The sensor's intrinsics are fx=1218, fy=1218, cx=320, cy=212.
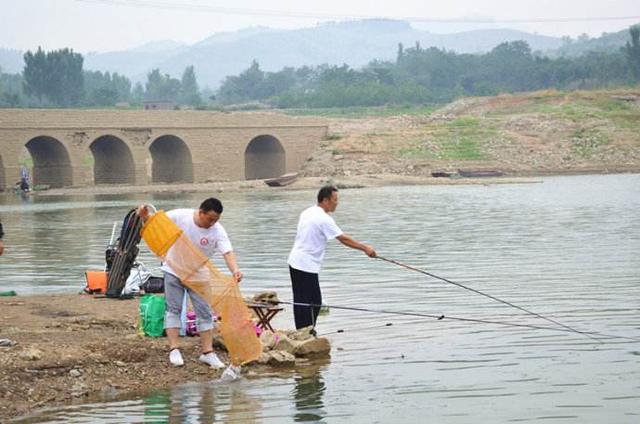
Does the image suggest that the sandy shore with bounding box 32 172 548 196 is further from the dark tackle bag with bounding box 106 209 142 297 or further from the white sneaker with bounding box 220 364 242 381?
the white sneaker with bounding box 220 364 242 381

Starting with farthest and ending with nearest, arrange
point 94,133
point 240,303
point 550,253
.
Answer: point 94,133
point 550,253
point 240,303

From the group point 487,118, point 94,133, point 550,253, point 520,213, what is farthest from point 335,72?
point 550,253

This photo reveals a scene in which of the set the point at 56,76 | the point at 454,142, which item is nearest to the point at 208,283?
the point at 454,142

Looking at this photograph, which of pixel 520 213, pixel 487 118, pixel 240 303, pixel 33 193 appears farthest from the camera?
pixel 487 118

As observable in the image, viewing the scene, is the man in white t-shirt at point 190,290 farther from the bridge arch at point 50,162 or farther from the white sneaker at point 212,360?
the bridge arch at point 50,162

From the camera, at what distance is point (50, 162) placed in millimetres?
56469

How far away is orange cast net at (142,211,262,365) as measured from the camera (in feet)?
31.9

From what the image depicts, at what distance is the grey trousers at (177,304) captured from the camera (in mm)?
9789

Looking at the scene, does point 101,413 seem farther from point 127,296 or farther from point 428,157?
point 428,157

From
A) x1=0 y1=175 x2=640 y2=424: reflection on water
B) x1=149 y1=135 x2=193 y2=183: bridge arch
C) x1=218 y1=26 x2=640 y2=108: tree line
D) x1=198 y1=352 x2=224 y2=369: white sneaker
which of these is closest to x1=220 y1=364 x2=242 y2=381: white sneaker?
x1=0 y1=175 x2=640 y2=424: reflection on water

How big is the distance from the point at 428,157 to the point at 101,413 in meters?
52.9

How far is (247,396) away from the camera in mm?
9086

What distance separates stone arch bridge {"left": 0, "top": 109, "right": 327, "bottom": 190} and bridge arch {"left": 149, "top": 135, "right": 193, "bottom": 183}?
49mm

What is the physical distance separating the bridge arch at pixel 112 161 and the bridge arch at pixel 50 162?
2.43 m
